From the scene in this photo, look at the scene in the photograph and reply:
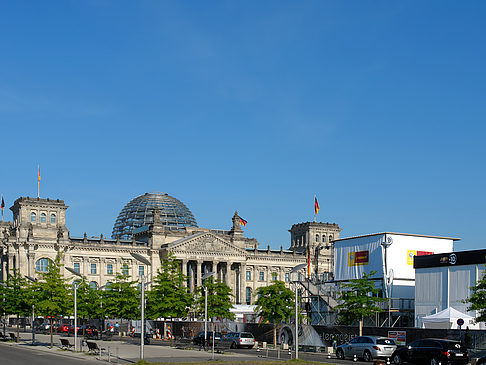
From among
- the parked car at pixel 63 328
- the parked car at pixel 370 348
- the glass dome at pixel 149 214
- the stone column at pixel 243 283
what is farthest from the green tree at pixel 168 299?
the glass dome at pixel 149 214

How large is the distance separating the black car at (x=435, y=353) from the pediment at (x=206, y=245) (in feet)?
312

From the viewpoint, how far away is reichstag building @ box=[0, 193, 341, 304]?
12494 centimetres

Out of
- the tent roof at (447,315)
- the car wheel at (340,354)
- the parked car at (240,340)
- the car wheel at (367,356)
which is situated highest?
the tent roof at (447,315)

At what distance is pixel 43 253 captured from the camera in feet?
409

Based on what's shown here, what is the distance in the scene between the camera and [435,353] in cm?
3975

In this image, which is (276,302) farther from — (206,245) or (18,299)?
(206,245)

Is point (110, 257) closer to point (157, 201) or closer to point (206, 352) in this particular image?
point (157, 201)

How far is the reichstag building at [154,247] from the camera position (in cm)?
12494

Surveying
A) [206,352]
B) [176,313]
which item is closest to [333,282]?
[176,313]

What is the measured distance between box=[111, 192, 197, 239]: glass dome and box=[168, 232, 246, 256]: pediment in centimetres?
1696

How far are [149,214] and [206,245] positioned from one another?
82.2ft

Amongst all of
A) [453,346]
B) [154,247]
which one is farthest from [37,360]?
[154,247]

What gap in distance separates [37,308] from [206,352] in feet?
59.5

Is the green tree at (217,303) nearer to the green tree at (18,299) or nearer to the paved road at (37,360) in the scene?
the green tree at (18,299)
